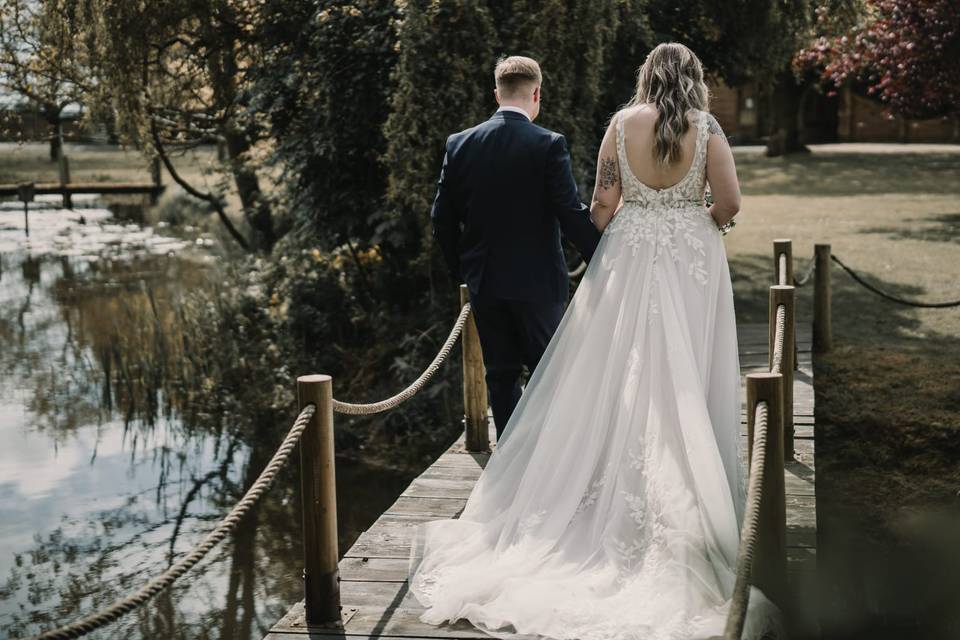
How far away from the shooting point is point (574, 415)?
4.52 m

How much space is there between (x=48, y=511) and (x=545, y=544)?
5576 millimetres

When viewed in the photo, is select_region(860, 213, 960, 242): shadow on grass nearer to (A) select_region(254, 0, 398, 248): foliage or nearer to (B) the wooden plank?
(A) select_region(254, 0, 398, 248): foliage

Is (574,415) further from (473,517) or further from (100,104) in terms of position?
(100,104)

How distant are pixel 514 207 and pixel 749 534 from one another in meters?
2.08

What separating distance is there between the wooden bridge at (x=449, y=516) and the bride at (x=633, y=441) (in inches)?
5.4

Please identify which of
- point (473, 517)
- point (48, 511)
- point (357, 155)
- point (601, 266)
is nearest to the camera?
point (473, 517)

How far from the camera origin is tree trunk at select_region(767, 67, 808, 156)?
106 feet

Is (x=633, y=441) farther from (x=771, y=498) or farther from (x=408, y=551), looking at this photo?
(x=408, y=551)

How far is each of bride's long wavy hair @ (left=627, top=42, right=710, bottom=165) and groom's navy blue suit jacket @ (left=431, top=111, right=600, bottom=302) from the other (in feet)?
1.60

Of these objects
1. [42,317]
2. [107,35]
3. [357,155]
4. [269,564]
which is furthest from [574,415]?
[42,317]

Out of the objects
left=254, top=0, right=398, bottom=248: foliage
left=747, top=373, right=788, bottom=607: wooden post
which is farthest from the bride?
left=254, top=0, right=398, bottom=248: foliage

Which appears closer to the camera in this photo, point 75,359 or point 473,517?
point 473,517

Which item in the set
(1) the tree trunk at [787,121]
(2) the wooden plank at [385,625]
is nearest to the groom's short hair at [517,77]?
(2) the wooden plank at [385,625]

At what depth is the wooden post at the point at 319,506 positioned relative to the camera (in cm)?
387
